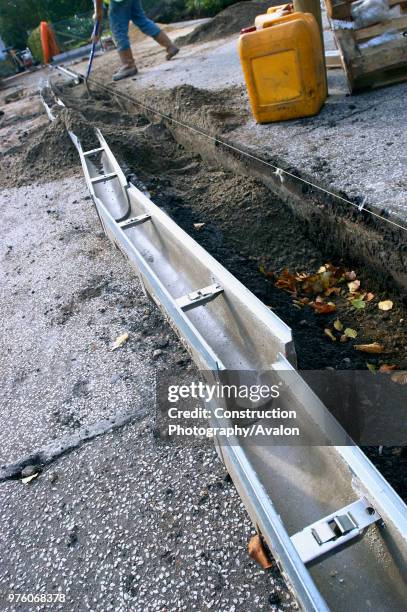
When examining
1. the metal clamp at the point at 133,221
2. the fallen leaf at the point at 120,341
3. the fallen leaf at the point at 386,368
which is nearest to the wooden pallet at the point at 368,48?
the metal clamp at the point at 133,221

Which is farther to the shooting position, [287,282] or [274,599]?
[287,282]

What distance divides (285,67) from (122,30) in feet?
20.8

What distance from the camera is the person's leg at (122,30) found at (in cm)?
910

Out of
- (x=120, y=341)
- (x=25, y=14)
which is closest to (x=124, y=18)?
(x=120, y=341)

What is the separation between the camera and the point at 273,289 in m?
3.22

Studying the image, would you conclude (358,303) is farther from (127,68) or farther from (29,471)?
(127,68)

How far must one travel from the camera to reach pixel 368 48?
15.1ft

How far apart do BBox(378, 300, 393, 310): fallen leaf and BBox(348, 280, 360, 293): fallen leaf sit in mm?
219

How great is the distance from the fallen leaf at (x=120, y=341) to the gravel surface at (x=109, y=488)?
46mm

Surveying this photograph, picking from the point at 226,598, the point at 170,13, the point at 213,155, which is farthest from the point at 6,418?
the point at 170,13

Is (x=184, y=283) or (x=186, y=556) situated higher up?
(x=184, y=283)

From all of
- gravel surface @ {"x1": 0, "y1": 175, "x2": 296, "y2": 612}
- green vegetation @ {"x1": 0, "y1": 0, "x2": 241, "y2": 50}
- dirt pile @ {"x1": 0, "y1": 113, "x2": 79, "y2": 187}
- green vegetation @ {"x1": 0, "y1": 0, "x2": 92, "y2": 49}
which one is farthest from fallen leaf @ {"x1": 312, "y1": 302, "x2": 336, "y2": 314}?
green vegetation @ {"x1": 0, "y1": 0, "x2": 92, "y2": 49}

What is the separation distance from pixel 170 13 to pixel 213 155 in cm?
1732

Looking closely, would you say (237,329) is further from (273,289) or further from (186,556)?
(186,556)
